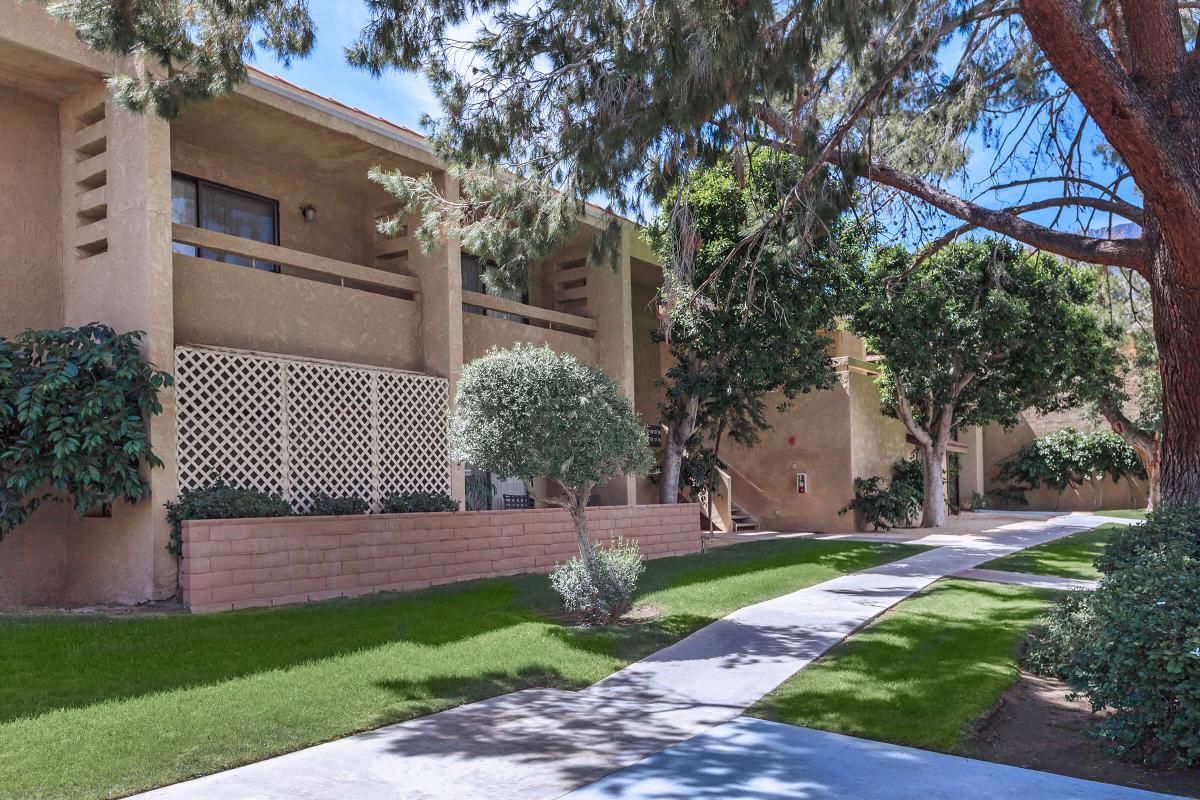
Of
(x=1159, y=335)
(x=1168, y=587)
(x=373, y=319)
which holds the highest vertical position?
(x=373, y=319)

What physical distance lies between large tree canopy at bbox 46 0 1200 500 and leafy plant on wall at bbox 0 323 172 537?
275 cm

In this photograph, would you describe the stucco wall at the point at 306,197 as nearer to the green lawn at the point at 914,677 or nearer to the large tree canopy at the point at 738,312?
the large tree canopy at the point at 738,312

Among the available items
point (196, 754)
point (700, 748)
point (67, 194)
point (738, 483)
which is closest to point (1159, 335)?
point (700, 748)

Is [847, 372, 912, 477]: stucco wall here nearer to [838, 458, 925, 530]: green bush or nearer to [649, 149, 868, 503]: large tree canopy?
[838, 458, 925, 530]: green bush

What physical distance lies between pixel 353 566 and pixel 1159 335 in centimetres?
906

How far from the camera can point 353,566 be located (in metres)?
11.0

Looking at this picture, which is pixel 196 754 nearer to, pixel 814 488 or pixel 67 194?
pixel 67 194

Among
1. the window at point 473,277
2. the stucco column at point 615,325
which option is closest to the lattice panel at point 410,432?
the window at point 473,277

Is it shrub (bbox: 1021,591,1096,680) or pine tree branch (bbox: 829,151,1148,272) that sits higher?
pine tree branch (bbox: 829,151,1148,272)

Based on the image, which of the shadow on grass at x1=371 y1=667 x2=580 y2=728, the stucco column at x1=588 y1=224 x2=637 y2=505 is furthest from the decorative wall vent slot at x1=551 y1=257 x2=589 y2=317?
the shadow on grass at x1=371 y1=667 x2=580 y2=728

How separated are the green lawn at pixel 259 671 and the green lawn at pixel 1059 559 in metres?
5.62

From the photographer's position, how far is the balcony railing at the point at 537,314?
15531 mm

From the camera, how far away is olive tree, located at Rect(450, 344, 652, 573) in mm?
9047

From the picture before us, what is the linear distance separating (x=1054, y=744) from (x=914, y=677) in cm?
147
